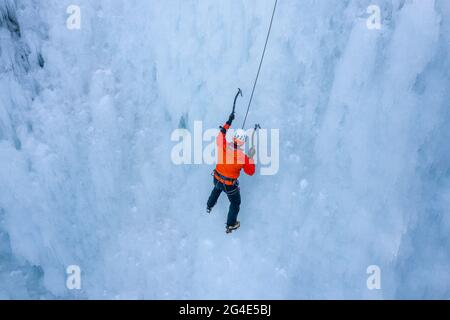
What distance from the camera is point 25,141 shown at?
3469mm

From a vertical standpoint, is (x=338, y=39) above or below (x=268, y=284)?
above

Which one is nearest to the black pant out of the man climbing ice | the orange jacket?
the man climbing ice

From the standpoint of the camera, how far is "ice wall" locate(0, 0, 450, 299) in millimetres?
3195

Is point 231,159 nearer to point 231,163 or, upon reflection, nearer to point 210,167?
point 231,163

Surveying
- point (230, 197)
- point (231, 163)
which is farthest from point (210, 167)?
point (231, 163)

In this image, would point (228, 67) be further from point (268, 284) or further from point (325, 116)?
point (268, 284)

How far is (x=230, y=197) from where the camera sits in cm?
320

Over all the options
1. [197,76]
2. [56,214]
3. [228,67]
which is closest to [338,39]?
[228,67]

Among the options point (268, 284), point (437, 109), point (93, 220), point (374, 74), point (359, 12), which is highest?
point (359, 12)

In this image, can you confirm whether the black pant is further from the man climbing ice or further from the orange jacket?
the orange jacket

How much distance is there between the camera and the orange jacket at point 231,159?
9.58 ft

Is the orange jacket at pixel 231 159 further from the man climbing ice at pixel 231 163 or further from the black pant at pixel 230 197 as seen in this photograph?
the black pant at pixel 230 197

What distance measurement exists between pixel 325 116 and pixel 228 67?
1016mm

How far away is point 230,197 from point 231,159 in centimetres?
44
